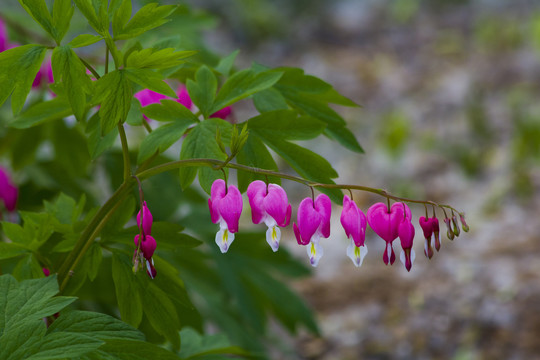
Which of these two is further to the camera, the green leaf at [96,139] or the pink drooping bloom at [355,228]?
the green leaf at [96,139]

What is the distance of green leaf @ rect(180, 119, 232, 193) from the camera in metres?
0.97

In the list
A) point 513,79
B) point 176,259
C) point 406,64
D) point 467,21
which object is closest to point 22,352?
point 176,259

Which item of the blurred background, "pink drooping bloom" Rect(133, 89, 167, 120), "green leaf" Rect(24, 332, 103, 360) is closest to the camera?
"green leaf" Rect(24, 332, 103, 360)

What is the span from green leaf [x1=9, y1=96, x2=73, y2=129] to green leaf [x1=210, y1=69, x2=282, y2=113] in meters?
0.26

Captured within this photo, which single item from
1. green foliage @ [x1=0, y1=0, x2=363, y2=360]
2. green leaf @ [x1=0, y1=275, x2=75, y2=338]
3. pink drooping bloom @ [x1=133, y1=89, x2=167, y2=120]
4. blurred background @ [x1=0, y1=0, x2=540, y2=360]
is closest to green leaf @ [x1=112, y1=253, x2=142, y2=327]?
green foliage @ [x1=0, y1=0, x2=363, y2=360]

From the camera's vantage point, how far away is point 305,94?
123 centimetres

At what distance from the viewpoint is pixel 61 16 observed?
934 millimetres

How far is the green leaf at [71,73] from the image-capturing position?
0.92 meters

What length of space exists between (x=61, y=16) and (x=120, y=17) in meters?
0.08

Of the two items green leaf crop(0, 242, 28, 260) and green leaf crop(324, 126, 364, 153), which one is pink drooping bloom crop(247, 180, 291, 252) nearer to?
green leaf crop(324, 126, 364, 153)

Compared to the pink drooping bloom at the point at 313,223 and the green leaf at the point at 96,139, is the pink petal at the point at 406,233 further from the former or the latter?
the green leaf at the point at 96,139

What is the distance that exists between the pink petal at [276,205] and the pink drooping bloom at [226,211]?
0.04 meters

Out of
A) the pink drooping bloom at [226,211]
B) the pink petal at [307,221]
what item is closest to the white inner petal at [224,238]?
the pink drooping bloom at [226,211]

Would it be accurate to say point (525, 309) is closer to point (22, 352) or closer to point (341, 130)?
point (341, 130)
